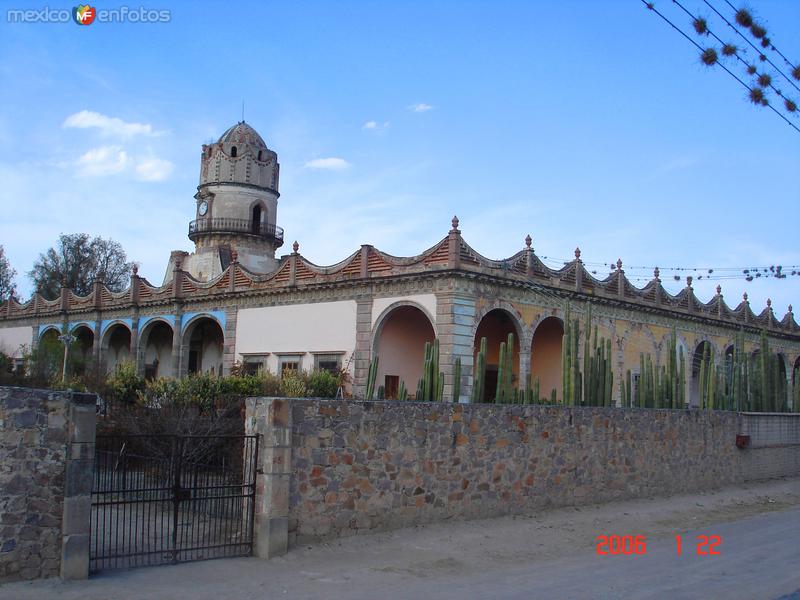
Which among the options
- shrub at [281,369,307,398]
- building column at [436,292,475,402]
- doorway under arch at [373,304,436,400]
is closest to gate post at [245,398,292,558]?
shrub at [281,369,307,398]

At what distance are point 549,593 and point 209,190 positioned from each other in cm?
3235

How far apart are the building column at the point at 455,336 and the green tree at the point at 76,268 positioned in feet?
143

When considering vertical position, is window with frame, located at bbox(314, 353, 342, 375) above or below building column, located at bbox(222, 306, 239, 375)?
below

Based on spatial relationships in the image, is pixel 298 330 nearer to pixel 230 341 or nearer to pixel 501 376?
pixel 230 341

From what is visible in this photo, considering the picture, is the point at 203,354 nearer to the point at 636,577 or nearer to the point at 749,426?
the point at 749,426

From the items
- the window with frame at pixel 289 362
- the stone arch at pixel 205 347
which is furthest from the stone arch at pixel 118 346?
the window with frame at pixel 289 362

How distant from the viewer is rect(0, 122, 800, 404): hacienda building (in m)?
26.0

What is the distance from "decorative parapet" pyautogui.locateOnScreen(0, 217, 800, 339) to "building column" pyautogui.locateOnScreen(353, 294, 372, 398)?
914 millimetres

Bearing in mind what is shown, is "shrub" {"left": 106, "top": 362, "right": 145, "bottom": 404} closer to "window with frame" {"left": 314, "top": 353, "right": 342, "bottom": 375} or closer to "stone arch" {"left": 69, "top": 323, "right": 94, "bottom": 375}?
"window with frame" {"left": 314, "top": 353, "right": 342, "bottom": 375}

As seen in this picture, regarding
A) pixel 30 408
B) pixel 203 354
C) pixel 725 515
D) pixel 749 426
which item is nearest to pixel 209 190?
pixel 203 354

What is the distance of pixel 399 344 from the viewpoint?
93.7 ft
